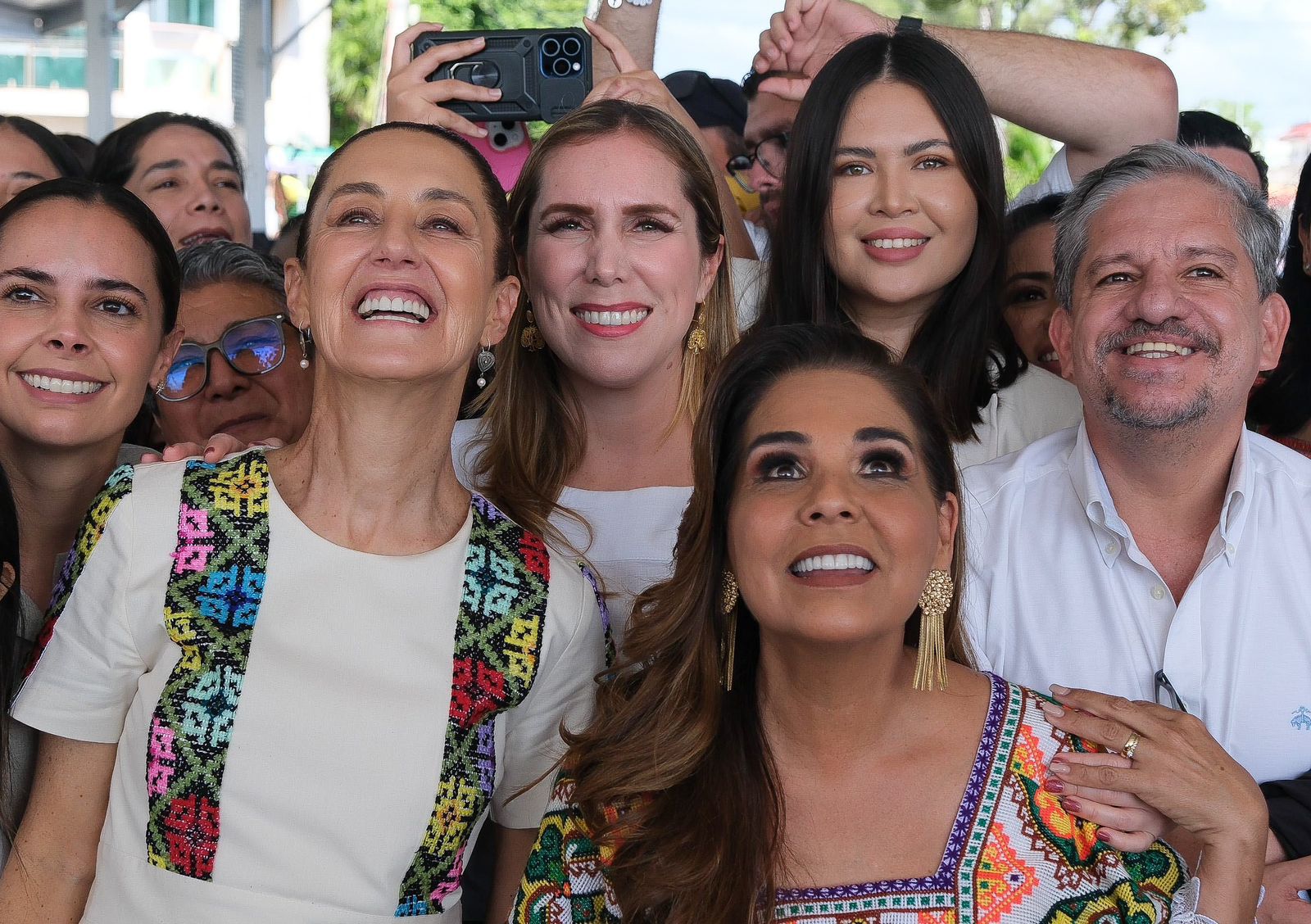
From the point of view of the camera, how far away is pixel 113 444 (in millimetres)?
2906

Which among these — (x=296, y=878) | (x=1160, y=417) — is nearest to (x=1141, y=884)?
(x=1160, y=417)

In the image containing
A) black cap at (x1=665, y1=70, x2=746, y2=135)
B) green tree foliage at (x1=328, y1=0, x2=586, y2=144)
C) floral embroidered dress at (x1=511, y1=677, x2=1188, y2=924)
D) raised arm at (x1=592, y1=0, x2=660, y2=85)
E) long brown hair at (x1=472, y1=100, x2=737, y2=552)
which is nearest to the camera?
floral embroidered dress at (x1=511, y1=677, x2=1188, y2=924)

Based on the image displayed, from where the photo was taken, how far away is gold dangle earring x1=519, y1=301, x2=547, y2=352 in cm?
321

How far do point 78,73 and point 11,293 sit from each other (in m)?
13.2

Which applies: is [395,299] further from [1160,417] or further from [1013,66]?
[1013,66]

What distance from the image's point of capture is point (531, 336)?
3217 mm

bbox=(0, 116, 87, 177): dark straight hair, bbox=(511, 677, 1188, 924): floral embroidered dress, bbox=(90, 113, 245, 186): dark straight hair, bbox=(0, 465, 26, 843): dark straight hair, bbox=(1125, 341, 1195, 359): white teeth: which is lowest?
bbox=(511, 677, 1188, 924): floral embroidered dress

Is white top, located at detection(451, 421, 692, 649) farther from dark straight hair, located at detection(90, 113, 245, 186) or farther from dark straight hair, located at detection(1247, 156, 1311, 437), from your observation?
dark straight hair, located at detection(90, 113, 245, 186)

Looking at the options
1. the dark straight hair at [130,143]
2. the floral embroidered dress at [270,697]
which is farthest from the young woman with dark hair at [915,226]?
the dark straight hair at [130,143]

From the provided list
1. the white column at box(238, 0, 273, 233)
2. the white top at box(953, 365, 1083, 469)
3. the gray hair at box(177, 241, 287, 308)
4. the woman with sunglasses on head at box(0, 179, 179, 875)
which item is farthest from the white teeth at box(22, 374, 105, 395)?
the white column at box(238, 0, 273, 233)

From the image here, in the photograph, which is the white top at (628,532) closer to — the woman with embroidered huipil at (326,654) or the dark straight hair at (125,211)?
the woman with embroidered huipil at (326,654)

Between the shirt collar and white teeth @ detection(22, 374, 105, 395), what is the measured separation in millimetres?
1996

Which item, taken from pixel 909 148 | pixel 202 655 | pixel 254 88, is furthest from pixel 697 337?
pixel 254 88

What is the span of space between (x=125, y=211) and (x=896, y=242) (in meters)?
1.67
